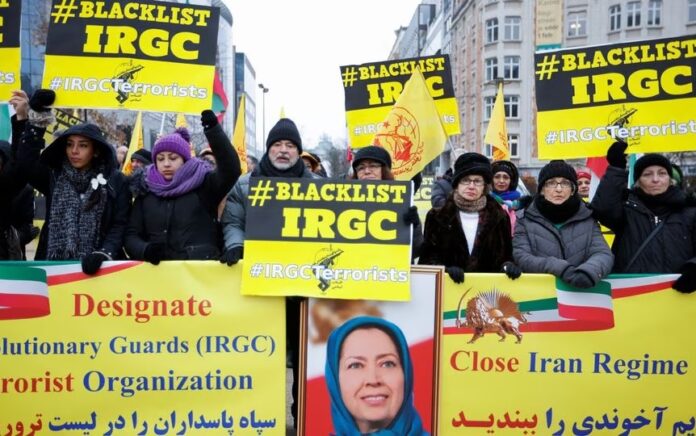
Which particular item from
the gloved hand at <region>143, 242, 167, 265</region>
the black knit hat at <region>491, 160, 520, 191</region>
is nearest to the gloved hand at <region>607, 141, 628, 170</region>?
the black knit hat at <region>491, 160, 520, 191</region>

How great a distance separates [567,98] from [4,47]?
466 centimetres

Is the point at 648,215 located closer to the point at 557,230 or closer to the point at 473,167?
the point at 557,230

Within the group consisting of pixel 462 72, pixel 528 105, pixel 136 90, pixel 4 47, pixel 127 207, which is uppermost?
pixel 462 72

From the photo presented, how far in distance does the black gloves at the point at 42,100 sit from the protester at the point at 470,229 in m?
2.73

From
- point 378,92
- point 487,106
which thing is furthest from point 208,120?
point 487,106

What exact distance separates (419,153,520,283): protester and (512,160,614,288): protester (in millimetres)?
129

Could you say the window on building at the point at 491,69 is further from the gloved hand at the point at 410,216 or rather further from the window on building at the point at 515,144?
the gloved hand at the point at 410,216

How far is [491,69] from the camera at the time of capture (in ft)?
155

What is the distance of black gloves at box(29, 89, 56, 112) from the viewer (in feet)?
13.7

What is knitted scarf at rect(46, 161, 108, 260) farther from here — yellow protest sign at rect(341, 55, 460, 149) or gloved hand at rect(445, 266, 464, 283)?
yellow protest sign at rect(341, 55, 460, 149)

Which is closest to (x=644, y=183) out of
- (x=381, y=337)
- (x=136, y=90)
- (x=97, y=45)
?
(x=381, y=337)

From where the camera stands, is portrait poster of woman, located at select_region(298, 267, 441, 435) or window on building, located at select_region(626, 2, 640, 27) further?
window on building, located at select_region(626, 2, 640, 27)

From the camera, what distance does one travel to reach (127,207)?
3986mm

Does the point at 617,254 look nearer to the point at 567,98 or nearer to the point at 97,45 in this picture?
the point at 567,98
